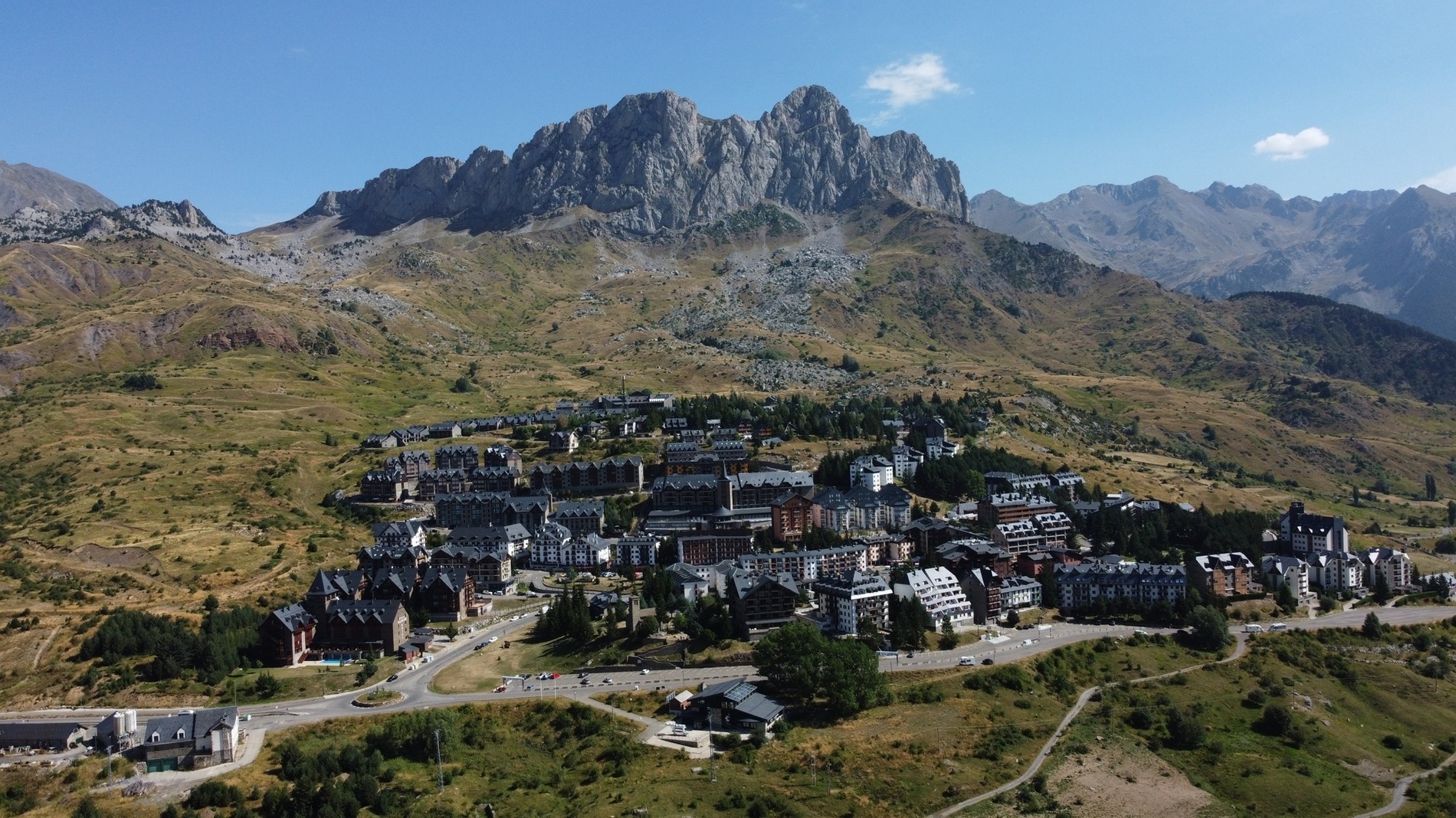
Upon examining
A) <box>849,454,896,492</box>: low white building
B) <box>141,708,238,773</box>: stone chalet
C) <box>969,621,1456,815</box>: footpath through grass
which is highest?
<box>849,454,896,492</box>: low white building

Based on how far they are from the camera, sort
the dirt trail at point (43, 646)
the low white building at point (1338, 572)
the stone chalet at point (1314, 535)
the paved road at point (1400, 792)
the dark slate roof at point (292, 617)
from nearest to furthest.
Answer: the paved road at point (1400, 792) → the dirt trail at point (43, 646) → the dark slate roof at point (292, 617) → the low white building at point (1338, 572) → the stone chalet at point (1314, 535)

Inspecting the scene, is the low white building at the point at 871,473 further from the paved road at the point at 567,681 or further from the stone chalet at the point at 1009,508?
the paved road at the point at 567,681

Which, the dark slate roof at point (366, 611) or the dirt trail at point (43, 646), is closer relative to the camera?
the dirt trail at point (43, 646)

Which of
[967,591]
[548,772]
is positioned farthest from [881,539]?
[548,772]

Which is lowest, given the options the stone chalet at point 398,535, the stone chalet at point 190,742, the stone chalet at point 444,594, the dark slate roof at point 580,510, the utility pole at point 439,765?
the utility pole at point 439,765

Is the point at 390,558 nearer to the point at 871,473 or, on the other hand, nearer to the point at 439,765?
the point at 439,765

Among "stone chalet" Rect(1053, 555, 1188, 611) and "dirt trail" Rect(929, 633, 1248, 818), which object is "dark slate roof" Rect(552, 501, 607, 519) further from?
"dirt trail" Rect(929, 633, 1248, 818)

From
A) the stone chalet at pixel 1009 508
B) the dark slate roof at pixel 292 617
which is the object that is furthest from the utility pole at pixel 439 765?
the stone chalet at pixel 1009 508

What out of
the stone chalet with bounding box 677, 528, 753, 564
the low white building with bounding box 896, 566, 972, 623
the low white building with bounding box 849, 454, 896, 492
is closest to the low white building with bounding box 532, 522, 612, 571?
the stone chalet with bounding box 677, 528, 753, 564
